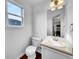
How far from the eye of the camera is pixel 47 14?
2.25m

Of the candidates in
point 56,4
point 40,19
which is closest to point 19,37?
point 40,19

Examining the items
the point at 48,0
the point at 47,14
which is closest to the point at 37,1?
the point at 48,0

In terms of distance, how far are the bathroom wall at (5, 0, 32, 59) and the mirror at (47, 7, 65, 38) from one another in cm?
80

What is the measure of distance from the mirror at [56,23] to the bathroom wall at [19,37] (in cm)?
80

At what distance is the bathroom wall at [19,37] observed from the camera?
171cm

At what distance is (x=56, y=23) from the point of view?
2033 millimetres

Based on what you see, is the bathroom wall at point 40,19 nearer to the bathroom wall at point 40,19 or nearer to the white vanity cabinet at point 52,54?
the bathroom wall at point 40,19

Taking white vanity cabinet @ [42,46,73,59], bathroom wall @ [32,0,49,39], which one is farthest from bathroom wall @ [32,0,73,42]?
white vanity cabinet @ [42,46,73,59]

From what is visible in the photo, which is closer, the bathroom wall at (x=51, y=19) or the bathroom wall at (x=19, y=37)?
the bathroom wall at (x=19, y=37)

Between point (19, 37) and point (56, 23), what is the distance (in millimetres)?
1197

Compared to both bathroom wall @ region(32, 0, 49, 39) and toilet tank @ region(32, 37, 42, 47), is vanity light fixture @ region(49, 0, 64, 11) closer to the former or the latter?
bathroom wall @ region(32, 0, 49, 39)

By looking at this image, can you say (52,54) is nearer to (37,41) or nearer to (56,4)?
(37,41)

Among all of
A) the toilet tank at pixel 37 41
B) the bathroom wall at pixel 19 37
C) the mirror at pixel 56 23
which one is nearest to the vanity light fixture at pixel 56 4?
the mirror at pixel 56 23
